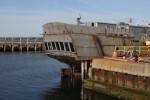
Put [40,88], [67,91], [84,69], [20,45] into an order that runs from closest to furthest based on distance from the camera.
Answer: [67,91] < [40,88] < [84,69] < [20,45]

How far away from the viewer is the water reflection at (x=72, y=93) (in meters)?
35.9

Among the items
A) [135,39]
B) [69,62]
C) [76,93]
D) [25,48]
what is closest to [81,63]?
[69,62]

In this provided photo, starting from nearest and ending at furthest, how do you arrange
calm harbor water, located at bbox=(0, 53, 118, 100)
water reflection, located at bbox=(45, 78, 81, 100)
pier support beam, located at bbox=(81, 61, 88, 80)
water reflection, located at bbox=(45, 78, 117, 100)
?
water reflection, located at bbox=(45, 78, 117, 100)
calm harbor water, located at bbox=(0, 53, 118, 100)
water reflection, located at bbox=(45, 78, 81, 100)
pier support beam, located at bbox=(81, 61, 88, 80)

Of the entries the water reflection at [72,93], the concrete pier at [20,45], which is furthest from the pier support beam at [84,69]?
the concrete pier at [20,45]

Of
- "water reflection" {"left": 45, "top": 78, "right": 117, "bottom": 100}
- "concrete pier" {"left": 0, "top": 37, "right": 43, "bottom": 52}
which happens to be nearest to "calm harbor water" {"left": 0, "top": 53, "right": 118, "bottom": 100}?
"water reflection" {"left": 45, "top": 78, "right": 117, "bottom": 100}

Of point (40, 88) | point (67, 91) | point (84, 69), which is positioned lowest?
point (67, 91)

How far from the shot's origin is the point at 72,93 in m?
38.7

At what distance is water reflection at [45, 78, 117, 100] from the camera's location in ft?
118

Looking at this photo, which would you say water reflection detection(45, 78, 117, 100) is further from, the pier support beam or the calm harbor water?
the pier support beam

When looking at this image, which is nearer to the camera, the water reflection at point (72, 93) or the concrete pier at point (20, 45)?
the water reflection at point (72, 93)

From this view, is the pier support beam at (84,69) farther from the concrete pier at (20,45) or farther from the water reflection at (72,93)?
the concrete pier at (20,45)

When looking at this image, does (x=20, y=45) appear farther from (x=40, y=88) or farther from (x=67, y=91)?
(x=67, y=91)

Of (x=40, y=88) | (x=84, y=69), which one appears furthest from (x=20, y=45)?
(x=40, y=88)

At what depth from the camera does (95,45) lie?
44531 millimetres
